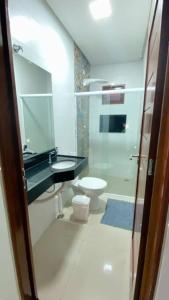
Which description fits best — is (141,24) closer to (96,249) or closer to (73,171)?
(73,171)

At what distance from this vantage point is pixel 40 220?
74.4 inches

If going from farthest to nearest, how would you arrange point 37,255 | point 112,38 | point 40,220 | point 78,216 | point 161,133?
point 112,38, point 78,216, point 40,220, point 37,255, point 161,133

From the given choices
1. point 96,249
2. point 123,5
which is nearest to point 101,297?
point 96,249

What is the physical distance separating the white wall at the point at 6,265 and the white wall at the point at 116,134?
2385 millimetres

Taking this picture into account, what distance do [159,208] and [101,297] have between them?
1.15 m

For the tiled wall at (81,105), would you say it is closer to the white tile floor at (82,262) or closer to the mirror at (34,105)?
the mirror at (34,105)

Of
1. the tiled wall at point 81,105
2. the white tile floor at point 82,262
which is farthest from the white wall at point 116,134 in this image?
the white tile floor at point 82,262

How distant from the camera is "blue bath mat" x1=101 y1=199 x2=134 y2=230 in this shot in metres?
2.08

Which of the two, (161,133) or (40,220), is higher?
(161,133)

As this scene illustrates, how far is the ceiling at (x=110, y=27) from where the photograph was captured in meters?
1.67

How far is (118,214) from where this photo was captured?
2.29 metres

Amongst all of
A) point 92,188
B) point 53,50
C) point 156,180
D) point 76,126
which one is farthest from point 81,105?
point 156,180

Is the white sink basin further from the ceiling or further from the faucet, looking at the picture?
the ceiling

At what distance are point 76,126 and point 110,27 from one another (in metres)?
1.45
